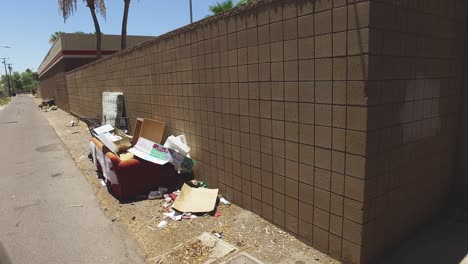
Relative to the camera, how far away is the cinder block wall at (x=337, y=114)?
2617mm

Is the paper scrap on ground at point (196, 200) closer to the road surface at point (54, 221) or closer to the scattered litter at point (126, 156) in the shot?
the road surface at point (54, 221)

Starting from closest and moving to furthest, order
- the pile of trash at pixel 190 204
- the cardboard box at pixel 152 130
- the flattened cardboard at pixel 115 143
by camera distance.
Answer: the pile of trash at pixel 190 204 < the flattened cardboard at pixel 115 143 < the cardboard box at pixel 152 130

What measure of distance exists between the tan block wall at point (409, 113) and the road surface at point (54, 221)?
2.30 m

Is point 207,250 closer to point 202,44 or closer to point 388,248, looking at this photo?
point 388,248

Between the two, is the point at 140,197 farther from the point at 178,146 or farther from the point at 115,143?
the point at 115,143

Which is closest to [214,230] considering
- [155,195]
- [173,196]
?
[173,196]

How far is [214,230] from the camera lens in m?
3.72

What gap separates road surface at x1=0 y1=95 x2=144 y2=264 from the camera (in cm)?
347

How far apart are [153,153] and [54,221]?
1542 mm

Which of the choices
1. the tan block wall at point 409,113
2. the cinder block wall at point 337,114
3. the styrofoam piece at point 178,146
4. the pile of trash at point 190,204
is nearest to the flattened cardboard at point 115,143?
the styrofoam piece at point 178,146

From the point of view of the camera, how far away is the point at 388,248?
303 cm

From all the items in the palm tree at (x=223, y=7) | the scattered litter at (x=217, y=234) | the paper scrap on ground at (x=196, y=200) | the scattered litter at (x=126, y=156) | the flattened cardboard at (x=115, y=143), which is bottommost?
the scattered litter at (x=217, y=234)

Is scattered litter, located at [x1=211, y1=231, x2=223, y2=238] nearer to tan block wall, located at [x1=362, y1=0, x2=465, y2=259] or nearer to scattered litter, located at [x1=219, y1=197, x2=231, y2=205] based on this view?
scattered litter, located at [x1=219, y1=197, x2=231, y2=205]

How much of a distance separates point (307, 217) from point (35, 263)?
269cm
